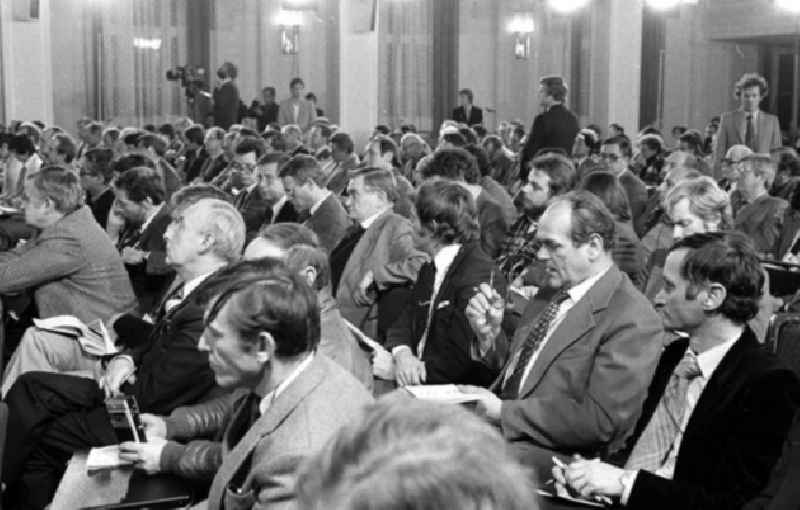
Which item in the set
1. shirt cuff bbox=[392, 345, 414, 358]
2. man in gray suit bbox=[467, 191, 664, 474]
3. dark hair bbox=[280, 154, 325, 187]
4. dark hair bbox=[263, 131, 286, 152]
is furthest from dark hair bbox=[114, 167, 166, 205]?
dark hair bbox=[263, 131, 286, 152]

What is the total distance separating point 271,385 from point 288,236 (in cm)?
137

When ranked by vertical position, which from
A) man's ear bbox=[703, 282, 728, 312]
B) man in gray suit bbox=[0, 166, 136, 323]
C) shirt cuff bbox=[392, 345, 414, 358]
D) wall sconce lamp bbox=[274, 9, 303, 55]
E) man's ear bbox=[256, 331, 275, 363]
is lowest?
shirt cuff bbox=[392, 345, 414, 358]

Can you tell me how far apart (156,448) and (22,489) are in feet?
4.05

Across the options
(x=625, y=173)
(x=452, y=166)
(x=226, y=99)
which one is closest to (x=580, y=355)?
(x=452, y=166)

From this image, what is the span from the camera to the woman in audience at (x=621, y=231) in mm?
5527

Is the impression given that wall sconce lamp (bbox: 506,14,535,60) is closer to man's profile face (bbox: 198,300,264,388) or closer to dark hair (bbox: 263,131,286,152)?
dark hair (bbox: 263,131,286,152)

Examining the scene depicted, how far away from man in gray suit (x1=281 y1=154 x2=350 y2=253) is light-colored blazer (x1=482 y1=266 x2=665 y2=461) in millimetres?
3580

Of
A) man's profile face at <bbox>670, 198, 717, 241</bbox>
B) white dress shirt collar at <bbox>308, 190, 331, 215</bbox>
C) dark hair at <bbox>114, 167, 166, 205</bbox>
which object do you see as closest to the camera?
man's profile face at <bbox>670, 198, 717, 241</bbox>

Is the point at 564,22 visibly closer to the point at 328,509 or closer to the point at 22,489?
the point at 22,489

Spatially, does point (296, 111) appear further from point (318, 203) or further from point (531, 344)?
point (531, 344)

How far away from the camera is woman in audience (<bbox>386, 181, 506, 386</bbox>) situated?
4453mm

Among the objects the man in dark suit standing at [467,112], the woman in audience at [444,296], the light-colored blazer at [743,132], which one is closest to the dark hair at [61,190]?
the woman in audience at [444,296]

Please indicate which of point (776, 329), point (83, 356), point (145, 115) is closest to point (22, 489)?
point (83, 356)

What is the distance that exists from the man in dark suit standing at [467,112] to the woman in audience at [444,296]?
12.4 meters
